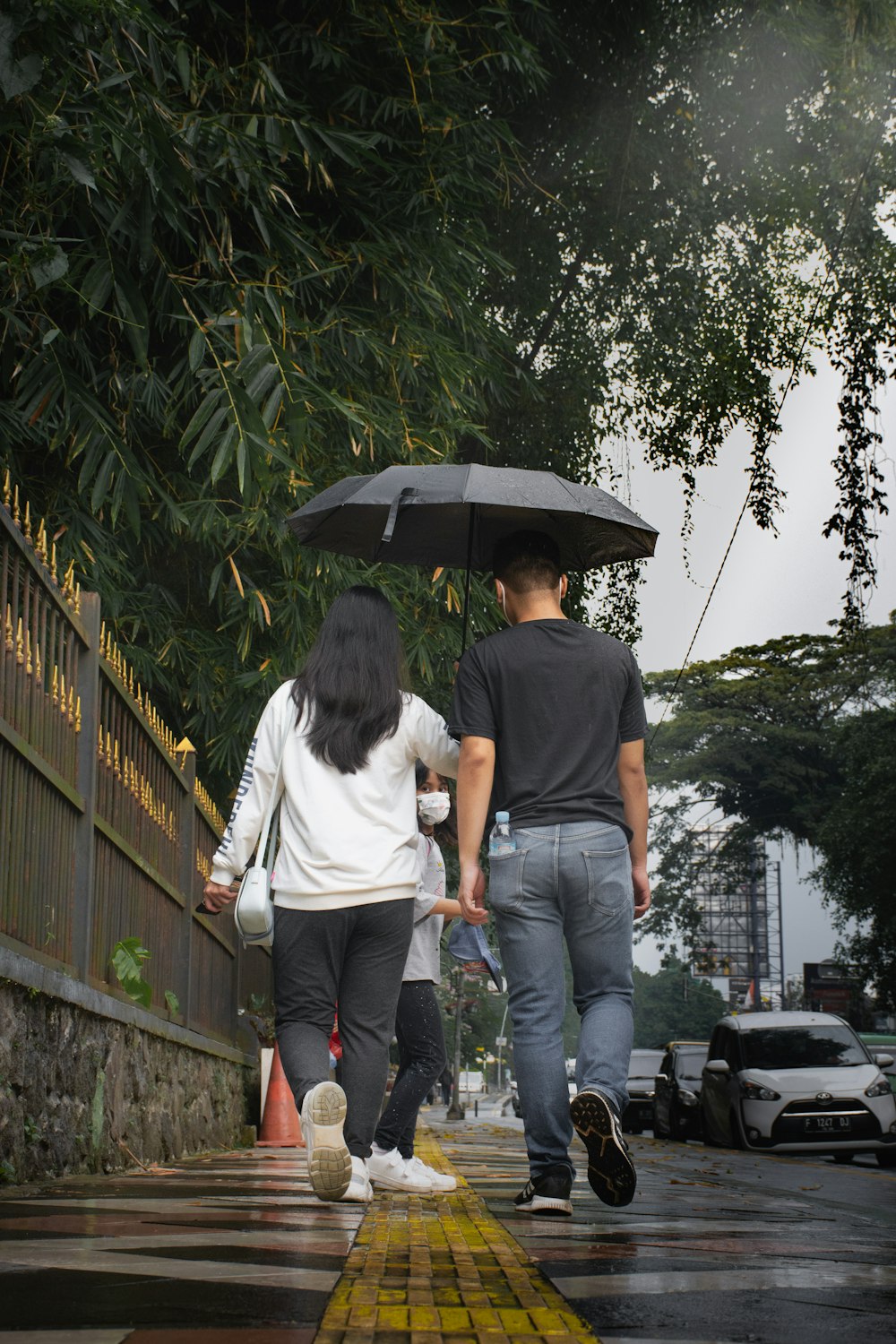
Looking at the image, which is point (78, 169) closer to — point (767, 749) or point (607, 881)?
point (607, 881)

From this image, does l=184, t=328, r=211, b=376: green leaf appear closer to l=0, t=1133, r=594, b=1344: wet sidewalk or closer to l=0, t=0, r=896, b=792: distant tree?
l=0, t=0, r=896, b=792: distant tree

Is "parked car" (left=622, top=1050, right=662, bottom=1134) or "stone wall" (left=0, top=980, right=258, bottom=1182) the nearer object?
"stone wall" (left=0, top=980, right=258, bottom=1182)

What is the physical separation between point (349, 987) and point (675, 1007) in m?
88.1

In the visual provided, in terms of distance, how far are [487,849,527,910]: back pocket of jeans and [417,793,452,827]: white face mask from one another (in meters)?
0.43

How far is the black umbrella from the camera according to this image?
456 cm

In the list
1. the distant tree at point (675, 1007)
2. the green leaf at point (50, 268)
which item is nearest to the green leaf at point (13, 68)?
the green leaf at point (50, 268)

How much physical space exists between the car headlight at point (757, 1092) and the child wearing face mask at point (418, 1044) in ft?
32.8

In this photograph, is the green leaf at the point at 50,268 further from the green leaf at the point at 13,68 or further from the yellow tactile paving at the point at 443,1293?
the yellow tactile paving at the point at 443,1293

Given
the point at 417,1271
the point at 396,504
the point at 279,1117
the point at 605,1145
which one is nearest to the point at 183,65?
the point at 396,504

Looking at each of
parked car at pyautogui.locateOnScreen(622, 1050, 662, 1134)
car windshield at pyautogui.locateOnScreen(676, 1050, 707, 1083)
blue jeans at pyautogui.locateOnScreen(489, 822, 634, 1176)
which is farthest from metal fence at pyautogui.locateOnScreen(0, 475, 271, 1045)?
parked car at pyautogui.locateOnScreen(622, 1050, 662, 1134)

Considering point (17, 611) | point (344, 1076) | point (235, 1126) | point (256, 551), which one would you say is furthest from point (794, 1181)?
point (17, 611)

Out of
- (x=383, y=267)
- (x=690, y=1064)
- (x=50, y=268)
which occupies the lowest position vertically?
(x=690, y=1064)

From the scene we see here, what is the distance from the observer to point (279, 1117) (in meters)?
10.1

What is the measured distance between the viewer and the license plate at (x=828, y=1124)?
546 inches
